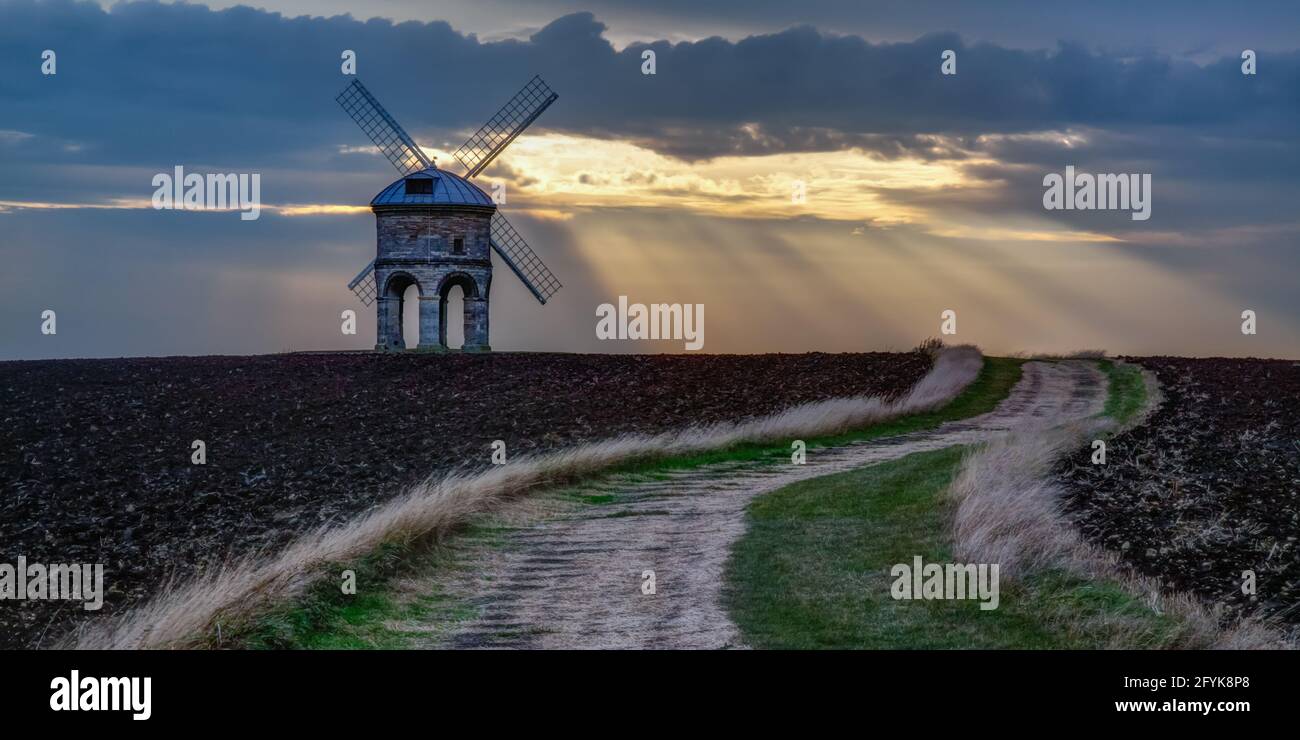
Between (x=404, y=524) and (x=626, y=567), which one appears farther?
(x=404, y=524)

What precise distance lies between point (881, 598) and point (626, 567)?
3.91 m

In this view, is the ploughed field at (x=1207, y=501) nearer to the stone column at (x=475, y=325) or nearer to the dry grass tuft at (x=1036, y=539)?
the dry grass tuft at (x=1036, y=539)

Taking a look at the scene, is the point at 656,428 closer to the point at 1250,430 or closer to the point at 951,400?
the point at 951,400

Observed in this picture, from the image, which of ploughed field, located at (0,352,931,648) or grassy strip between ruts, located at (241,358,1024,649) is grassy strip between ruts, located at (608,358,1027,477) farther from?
grassy strip between ruts, located at (241,358,1024,649)

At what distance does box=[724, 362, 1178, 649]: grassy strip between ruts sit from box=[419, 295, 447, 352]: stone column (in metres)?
37.3

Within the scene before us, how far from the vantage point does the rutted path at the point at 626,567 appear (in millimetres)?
15078

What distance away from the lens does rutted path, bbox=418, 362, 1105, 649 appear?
49.5ft

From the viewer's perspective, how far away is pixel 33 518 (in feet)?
81.0

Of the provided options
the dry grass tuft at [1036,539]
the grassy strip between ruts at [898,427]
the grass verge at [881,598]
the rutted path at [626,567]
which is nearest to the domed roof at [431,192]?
the grassy strip between ruts at [898,427]

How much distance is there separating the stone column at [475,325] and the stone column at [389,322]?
303 centimetres

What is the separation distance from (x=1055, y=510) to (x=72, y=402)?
3104cm

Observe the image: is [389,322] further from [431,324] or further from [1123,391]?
[1123,391]

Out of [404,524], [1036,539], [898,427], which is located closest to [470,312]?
[898,427]

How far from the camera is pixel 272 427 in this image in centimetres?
3588
